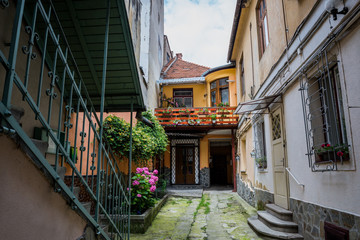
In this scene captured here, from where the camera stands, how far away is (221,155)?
1695cm

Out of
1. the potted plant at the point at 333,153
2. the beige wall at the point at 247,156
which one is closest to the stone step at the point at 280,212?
the potted plant at the point at 333,153

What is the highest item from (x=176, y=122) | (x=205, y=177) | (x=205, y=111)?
(x=205, y=111)

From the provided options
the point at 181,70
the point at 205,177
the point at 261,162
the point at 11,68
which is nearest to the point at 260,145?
the point at 261,162

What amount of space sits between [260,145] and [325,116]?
3.96m

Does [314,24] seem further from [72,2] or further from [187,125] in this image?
[187,125]

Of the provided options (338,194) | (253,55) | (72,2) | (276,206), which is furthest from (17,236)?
(253,55)

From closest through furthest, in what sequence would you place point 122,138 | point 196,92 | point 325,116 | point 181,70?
1. point 325,116
2. point 122,138
3. point 196,92
4. point 181,70

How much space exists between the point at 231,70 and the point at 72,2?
10830 millimetres

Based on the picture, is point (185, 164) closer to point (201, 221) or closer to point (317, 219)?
point (201, 221)

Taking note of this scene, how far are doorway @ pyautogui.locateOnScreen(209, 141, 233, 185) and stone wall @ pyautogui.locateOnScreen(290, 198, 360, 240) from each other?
1171 centimetres

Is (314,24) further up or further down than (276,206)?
further up

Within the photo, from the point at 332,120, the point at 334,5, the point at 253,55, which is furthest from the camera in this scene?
the point at 253,55

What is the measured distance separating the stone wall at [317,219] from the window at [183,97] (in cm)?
1064

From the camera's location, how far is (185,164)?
46.6ft
